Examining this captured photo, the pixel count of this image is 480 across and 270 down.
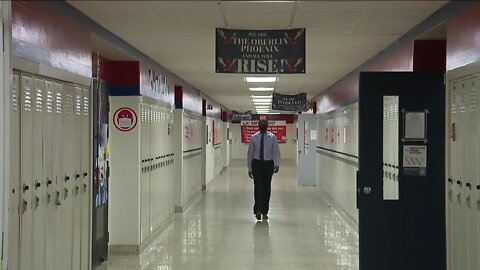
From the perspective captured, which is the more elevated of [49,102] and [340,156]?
[49,102]

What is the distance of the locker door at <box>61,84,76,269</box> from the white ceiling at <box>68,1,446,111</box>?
799 mm

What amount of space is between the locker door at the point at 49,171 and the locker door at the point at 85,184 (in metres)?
0.70

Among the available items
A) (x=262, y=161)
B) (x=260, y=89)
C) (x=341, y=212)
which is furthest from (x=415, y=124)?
(x=260, y=89)

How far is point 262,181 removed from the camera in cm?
961

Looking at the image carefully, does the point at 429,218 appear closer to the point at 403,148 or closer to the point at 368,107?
the point at 403,148

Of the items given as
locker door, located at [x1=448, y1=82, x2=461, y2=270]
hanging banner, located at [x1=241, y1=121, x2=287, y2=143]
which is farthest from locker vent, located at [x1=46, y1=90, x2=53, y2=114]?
hanging banner, located at [x1=241, y1=121, x2=287, y2=143]

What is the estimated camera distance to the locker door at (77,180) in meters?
4.90

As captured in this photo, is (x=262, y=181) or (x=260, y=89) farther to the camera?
(x=260, y=89)

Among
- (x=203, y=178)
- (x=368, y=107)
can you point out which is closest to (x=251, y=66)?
(x=368, y=107)

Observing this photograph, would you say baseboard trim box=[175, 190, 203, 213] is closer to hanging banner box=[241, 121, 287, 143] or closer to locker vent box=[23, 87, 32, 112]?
locker vent box=[23, 87, 32, 112]

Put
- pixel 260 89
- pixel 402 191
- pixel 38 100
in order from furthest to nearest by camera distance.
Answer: pixel 260 89, pixel 402 191, pixel 38 100

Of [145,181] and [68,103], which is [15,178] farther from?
[145,181]

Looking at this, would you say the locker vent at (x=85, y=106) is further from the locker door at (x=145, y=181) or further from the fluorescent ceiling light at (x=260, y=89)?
the fluorescent ceiling light at (x=260, y=89)

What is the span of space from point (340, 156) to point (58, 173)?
6.91m
